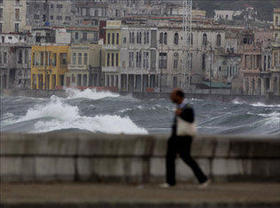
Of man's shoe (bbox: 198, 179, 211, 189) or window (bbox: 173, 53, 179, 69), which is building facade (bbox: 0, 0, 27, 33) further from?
man's shoe (bbox: 198, 179, 211, 189)

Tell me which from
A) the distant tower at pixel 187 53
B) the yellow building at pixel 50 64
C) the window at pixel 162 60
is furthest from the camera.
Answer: the yellow building at pixel 50 64

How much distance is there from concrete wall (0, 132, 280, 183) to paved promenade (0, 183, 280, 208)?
9.8 inches

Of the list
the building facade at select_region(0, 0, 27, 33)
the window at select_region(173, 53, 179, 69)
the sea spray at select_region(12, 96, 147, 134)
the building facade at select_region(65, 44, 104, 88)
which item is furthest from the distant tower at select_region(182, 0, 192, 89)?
the sea spray at select_region(12, 96, 147, 134)

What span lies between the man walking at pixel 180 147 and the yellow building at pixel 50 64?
130694 mm

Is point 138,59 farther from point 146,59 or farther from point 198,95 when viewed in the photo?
point 198,95

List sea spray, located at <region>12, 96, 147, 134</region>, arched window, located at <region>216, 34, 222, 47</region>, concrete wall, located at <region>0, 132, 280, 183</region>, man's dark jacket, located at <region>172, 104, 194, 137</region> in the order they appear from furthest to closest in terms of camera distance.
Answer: arched window, located at <region>216, 34, 222, 47</region>
sea spray, located at <region>12, 96, 147, 134</region>
concrete wall, located at <region>0, 132, 280, 183</region>
man's dark jacket, located at <region>172, 104, 194, 137</region>

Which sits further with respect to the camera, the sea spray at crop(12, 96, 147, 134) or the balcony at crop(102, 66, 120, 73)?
the balcony at crop(102, 66, 120, 73)

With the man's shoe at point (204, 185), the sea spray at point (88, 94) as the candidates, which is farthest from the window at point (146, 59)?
the man's shoe at point (204, 185)

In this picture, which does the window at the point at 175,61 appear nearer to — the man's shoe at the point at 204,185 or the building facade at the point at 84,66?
the building facade at the point at 84,66

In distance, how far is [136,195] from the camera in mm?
17938

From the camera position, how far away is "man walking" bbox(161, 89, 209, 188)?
19.0 metres

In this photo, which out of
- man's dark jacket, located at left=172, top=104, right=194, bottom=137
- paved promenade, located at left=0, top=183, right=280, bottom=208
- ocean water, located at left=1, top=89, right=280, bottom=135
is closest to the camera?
paved promenade, located at left=0, top=183, right=280, bottom=208

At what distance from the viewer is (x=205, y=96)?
13325 cm

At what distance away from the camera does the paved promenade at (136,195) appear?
664 inches
